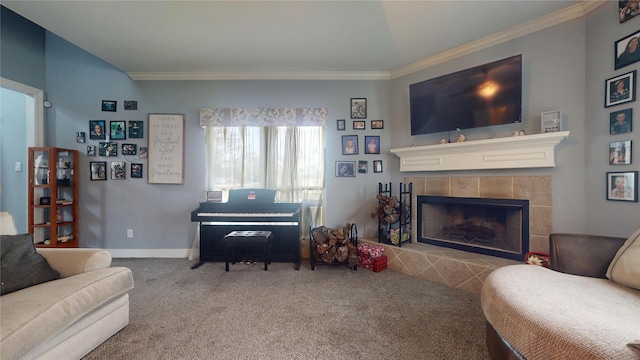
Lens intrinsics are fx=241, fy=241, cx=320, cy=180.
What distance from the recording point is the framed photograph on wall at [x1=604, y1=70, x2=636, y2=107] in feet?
5.56

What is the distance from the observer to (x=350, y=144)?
321 cm

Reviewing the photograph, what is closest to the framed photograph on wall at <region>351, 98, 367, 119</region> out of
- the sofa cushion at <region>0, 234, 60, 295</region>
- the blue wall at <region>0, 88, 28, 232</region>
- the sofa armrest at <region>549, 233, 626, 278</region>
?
the sofa armrest at <region>549, 233, 626, 278</region>

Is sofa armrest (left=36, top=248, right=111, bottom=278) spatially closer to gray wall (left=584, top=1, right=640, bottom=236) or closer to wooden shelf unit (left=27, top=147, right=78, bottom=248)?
wooden shelf unit (left=27, top=147, right=78, bottom=248)

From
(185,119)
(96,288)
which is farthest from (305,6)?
(96,288)

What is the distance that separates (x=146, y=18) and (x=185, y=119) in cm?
131

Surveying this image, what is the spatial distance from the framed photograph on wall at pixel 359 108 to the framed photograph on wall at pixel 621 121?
7.06 feet

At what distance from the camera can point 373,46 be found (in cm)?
256

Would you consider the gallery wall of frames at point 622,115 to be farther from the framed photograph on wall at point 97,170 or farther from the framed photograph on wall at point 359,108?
the framed photograph on wall at point 97,170

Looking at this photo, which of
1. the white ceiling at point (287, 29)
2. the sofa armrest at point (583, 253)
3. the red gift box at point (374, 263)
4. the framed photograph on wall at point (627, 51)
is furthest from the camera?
the red gift box at point (374, 263)

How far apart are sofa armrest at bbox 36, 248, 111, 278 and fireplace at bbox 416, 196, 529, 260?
117 inches

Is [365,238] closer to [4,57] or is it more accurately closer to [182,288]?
[182,288]

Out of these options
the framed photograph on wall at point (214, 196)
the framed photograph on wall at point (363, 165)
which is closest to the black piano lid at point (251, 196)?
the framed photograph on wall at point (214, 196)

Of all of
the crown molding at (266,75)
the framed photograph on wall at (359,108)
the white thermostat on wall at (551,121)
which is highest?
the crown molding at (266,75)

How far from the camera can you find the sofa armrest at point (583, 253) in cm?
144
